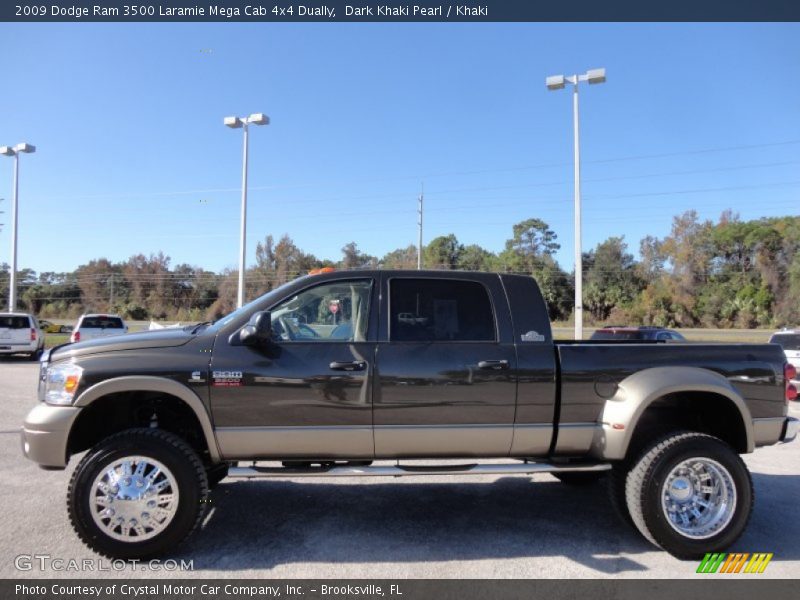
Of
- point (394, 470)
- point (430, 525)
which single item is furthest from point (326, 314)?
point (430, 525)

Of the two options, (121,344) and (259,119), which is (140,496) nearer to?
(121,344)

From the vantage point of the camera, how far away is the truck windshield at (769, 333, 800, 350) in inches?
509

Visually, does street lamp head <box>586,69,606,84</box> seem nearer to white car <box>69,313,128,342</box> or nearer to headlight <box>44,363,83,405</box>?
white car <box>69,313,128,342</box>

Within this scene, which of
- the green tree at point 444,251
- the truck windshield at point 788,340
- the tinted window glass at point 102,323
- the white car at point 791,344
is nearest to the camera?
the white car at point 791,344

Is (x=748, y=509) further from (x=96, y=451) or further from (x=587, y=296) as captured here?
(x=587, y=296)

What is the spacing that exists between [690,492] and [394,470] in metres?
2.12

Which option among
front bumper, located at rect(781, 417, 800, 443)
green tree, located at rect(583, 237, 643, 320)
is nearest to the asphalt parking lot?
front bumper, located at rect(781, 417, 800, 443)

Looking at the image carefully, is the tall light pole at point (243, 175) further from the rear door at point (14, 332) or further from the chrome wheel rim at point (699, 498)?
the chrome wheel rim at point (699, 498)

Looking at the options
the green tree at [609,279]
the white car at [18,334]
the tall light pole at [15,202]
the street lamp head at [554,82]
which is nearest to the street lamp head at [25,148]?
the tall light pole at [15,202]

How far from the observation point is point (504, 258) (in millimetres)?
67062

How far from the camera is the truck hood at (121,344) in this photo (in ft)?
13.2

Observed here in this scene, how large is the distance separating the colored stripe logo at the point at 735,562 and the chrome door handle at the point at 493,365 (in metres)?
1.82

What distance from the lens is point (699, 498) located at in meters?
4.17

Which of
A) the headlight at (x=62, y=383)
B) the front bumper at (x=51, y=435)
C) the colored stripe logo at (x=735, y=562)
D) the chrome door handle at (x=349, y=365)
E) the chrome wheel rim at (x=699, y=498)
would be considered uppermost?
the chrome door handle at (x=349, y=365)
